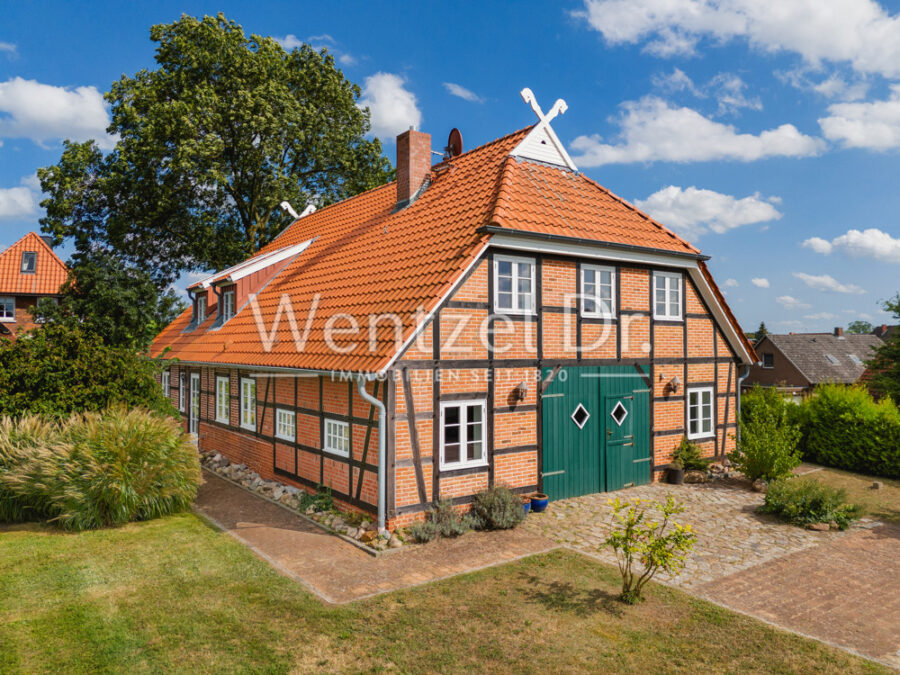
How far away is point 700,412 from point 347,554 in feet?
31.8

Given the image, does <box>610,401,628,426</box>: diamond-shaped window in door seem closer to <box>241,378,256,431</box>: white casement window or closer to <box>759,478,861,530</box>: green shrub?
<box>759,478,861,530</box>: green shrub

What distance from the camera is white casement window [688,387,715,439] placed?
48.2ft

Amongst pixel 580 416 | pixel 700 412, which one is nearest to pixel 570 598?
pixel 580 416

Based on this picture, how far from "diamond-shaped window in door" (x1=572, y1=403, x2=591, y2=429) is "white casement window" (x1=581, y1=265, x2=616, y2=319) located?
198 centimetres

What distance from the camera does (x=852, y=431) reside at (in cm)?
1703

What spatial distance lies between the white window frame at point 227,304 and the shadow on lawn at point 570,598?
Answer: 12.3 m

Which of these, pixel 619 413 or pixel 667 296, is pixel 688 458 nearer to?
pixel 619 413

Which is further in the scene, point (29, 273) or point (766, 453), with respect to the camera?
point (29, 273)

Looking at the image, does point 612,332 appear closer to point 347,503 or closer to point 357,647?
point 347,503

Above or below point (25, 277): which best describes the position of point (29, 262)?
above

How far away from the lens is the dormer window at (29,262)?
122 ft

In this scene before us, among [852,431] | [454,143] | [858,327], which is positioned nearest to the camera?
[454,143]

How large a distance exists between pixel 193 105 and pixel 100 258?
6.86 metres

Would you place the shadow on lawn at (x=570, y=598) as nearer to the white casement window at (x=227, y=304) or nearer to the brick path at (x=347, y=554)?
the brick path at (x=347, y=554)
